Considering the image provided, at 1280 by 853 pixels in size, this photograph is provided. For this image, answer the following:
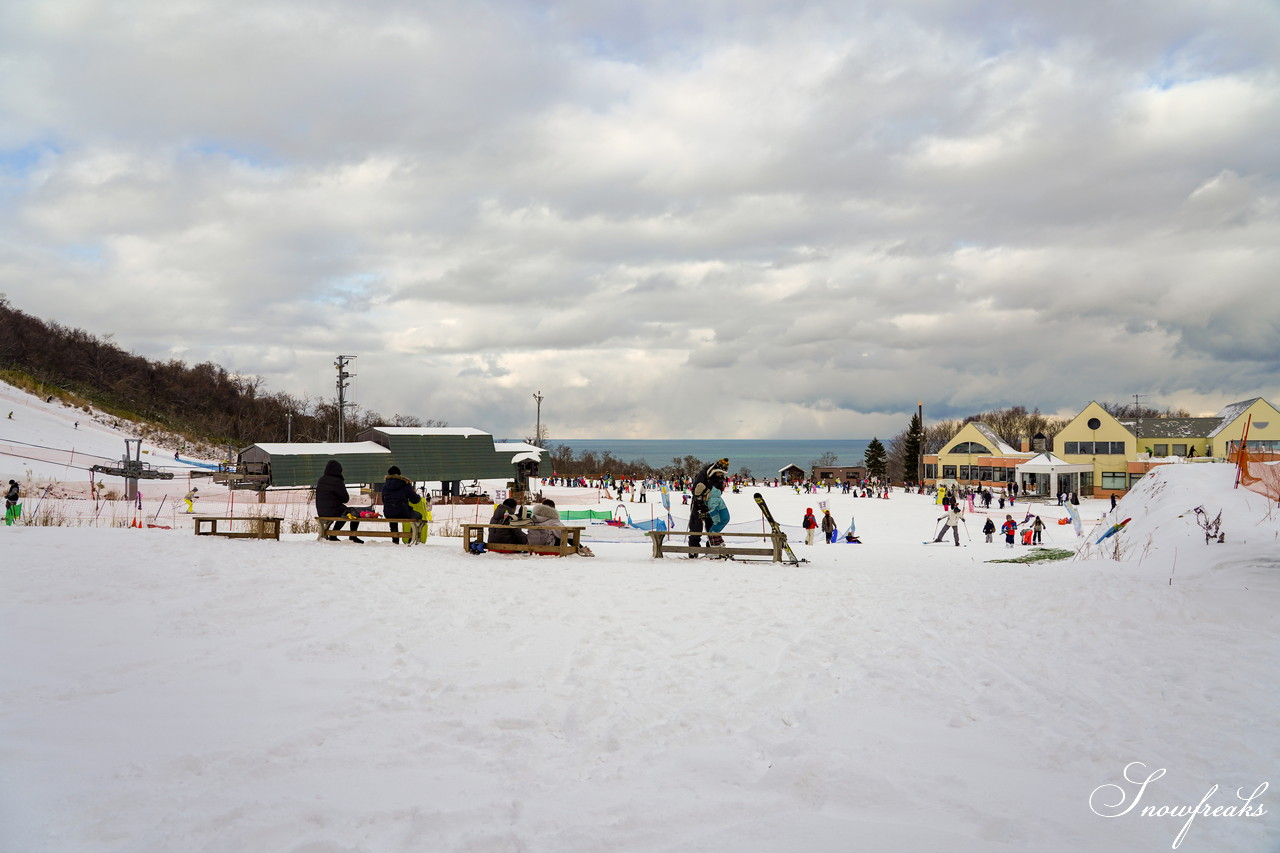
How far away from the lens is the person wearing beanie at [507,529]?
14352 mm

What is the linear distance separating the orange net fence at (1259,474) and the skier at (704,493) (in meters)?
11.0

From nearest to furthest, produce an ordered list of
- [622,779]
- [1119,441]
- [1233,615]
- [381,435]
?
[622,779]
[1233,615]
[381,435]
[1119,441]

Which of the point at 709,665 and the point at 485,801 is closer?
the point at 485,801

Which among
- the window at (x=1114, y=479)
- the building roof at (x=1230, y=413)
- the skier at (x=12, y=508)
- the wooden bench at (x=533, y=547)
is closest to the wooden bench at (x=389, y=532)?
the wooden bench at (x=533, y=547)

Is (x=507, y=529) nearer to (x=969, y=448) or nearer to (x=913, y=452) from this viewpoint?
(x=969, y=448)

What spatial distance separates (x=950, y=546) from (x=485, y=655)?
2205cm

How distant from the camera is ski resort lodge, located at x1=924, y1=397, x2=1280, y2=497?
58281mm

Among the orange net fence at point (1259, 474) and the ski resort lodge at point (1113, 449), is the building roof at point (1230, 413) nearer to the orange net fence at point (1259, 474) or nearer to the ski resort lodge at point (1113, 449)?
the ski resort lodge at point (1113, 449)

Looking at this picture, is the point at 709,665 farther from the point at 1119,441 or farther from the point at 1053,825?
the point at 1119,441

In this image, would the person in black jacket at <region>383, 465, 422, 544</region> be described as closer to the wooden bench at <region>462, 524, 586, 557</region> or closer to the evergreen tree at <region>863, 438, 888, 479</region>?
the wooden bench at <region>462, 524, 586, 557</region>

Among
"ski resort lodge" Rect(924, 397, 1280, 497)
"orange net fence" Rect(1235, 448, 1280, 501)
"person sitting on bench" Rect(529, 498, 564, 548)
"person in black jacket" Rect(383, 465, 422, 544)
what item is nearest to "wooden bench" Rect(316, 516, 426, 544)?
"person in black jacket" Rect(383, 465, 422, 544)

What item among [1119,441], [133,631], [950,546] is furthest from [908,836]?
[1119,441]

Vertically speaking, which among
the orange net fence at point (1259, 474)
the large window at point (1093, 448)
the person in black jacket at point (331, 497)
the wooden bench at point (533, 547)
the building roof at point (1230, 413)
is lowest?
the wooden bench at point (533, 547)

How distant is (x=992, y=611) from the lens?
380 inches
